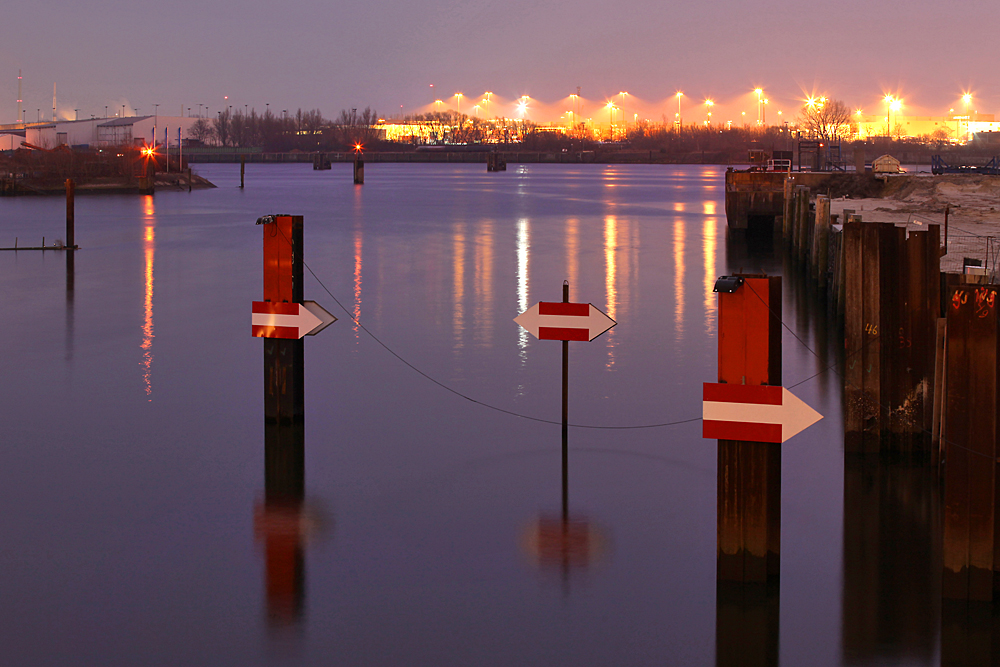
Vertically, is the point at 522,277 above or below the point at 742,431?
above

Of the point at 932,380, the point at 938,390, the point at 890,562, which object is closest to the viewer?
the point at 890,562

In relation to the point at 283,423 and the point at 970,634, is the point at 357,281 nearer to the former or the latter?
the point at 283,423

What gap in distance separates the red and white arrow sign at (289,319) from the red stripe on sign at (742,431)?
17.2 ft

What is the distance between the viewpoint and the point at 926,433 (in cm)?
1196

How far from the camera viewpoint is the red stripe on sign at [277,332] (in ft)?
40.6

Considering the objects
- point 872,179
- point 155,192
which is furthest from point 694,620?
point 155,192

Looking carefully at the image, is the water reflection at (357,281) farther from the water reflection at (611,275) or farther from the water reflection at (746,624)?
the water reflection at (746,624)

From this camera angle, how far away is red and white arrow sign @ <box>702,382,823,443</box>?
802cm

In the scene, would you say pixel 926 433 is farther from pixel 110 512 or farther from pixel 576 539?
pixel 110 512

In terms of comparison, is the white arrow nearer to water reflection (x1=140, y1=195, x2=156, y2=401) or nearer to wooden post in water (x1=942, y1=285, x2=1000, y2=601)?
water reflection (x1=140, y1=195, x2=156, y2=401)

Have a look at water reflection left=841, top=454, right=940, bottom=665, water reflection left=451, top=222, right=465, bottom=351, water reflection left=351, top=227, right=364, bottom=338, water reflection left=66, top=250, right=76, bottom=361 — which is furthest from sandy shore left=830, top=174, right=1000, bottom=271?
water reflection left=66, top=250, right=76, bottom=361

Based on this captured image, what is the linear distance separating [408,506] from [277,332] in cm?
267

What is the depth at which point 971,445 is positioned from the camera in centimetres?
820

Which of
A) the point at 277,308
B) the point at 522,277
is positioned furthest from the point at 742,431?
the point at 522,277
